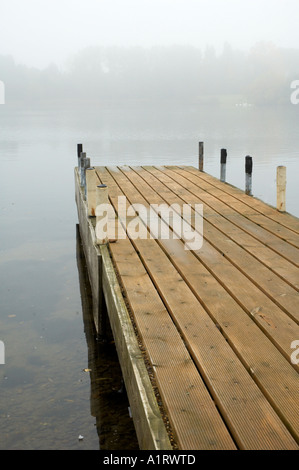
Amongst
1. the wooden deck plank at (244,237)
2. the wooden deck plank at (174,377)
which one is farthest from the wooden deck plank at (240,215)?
the wooden deck plank at (174,377)

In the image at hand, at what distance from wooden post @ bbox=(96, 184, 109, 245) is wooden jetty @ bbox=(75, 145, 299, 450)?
0.10 ft

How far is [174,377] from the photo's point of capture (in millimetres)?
3264

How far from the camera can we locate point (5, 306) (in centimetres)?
760

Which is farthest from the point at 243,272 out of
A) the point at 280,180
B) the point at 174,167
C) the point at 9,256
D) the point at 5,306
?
the point at 174,167

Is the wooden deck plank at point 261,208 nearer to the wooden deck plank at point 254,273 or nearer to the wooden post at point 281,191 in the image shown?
the wooden post at point 281,191

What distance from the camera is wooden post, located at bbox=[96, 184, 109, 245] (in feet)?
20.3

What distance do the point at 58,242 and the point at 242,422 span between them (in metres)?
9.18

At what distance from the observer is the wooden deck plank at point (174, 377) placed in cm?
273

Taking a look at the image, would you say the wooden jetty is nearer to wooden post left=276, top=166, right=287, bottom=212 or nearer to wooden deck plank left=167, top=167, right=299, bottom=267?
wooden deck plank left=167, top=167, right=299, bottom=267

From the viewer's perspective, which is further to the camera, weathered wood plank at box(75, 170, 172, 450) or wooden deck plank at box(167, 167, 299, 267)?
wooden deck plank at box(167, 167, 299, 267)

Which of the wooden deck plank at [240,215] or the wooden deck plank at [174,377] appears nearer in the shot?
the wooden deck plank at [174,377]

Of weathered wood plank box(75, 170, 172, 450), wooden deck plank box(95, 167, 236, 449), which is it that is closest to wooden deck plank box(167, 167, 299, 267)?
wooden deck plank box(95, 167, 236, 449)

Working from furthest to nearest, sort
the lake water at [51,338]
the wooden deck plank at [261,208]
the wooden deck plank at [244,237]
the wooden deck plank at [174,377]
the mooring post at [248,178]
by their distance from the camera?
the mooring post at [248,178] < the wooden deck plank at [261,208] < the wooden deck plank at [244,237] < the lake water at [51,338] < the wooden deck plank at [174,377]

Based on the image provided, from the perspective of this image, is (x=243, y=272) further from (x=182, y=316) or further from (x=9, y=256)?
(x=9, y=256)
